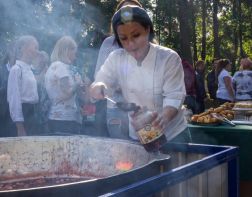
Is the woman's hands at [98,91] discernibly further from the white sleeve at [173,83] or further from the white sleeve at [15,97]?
the white sleeve at [15,97]

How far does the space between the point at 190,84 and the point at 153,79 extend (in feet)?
19.5

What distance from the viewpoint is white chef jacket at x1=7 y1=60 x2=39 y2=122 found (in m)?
4.13

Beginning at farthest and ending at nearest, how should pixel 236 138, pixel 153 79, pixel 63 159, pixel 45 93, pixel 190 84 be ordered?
pixel 190 84 < pixel 45 93 < pixel 236 138 < pixel 63 159 < pixel 153 79

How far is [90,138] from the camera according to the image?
2.52 meters

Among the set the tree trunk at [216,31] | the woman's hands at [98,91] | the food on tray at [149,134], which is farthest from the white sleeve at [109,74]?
the tree trunk at [216,31]

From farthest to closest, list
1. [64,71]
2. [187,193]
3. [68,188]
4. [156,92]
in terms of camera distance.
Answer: [64,71], [156,92], [187,193], [68,188]

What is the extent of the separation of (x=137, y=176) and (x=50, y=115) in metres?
2.65

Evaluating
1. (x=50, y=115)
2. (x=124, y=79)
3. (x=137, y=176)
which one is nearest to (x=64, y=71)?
(x=50, y=115)

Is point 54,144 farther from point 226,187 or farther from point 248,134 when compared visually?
point 248,134

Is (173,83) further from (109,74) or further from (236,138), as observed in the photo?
(236,138)

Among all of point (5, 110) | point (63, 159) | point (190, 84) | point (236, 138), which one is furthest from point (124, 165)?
point (190, 84)

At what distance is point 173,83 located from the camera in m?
2.42

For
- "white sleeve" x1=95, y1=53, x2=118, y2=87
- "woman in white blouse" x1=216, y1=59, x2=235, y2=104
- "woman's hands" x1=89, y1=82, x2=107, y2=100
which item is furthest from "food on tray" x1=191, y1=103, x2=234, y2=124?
"woman in white blouse" x1=216, y1=59, x2=235, y2=104

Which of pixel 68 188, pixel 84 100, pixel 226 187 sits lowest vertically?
pixel 226 187
